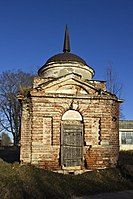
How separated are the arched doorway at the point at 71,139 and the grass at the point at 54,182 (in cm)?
90

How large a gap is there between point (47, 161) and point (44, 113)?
2.31m

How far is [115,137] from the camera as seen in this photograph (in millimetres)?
14984

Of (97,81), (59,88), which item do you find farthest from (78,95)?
(97,81)

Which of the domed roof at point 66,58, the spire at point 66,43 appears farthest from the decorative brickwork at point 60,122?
the spire at point 66,43

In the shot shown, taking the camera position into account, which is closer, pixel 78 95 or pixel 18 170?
pixel 18 170

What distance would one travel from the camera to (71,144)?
14.3m

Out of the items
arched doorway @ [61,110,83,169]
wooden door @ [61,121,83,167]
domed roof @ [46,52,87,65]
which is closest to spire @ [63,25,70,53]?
domed roof @ [46,52,87,65]

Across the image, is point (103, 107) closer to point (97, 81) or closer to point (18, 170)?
point (97, 81)

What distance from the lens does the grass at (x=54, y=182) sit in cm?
1038

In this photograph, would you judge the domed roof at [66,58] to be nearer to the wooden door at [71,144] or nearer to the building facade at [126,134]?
the wooden door at [71,144]

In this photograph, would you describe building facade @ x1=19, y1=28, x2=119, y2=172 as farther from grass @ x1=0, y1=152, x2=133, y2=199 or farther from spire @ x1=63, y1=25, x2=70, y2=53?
spire @ x1=63, y1=25, x2=70, y2=53

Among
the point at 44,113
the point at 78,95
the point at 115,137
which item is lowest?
the point at 115,137

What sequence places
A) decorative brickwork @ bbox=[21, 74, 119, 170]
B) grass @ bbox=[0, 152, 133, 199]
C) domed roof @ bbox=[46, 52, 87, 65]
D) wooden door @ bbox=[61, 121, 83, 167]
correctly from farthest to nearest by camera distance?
1. domed roof @ bbox=[46, 52, 87, 65]
2. wooden door @ bbox=[61, 121, 83, 167]
3. decorative brickwork @ bbox=[21, 74, 119, 170]
4. grass @ bbox=[0, 152, 133, 199]

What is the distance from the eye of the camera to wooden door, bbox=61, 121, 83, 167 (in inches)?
556
